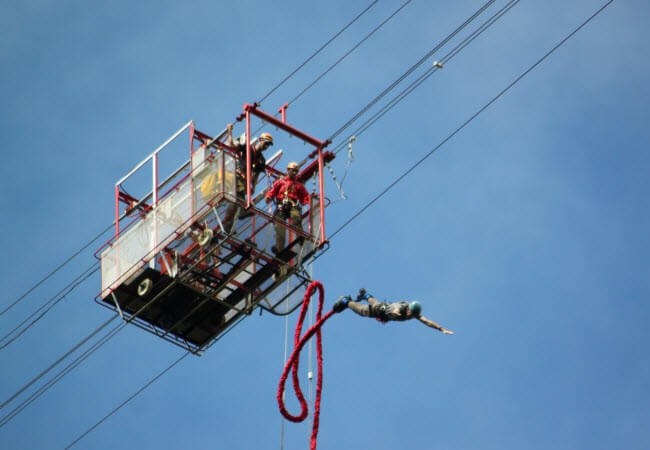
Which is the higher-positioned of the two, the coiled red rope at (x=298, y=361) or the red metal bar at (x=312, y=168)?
the red metal bar at (x=312, y=168)

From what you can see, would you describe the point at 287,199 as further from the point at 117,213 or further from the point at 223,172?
the point at 117,213

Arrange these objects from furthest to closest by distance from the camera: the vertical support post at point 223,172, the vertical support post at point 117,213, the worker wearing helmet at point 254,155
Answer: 1. the vertical support post at point 117,213
2. the worker wearing helmet at point 254,155
3. the vertical support post at point 223,172

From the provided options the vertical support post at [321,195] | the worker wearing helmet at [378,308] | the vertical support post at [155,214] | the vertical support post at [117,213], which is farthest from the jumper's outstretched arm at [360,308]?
the vertical support post at [117,213]

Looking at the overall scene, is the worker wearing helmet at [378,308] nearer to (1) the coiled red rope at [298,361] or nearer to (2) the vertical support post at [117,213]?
(1) the coiled red rope at [298,361]

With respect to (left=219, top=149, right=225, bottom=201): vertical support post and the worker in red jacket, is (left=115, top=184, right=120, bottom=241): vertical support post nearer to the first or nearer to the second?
(left=219, top=149, right=225, bottom=201): vertical support post

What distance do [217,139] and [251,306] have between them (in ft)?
11.6

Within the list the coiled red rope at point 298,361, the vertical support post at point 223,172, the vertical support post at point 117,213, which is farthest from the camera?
the vertical support post at point 117,213

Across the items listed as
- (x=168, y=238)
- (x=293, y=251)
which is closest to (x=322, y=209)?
(x=293, y=251)

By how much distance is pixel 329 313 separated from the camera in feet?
100

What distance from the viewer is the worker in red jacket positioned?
34250 mm

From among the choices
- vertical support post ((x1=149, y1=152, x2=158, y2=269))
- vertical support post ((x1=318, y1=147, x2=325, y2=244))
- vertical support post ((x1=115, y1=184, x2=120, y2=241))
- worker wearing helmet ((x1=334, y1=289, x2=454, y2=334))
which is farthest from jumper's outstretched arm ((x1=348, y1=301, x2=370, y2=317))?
vertical support post ((x1=115, y1=184, x2=120, y2=241))

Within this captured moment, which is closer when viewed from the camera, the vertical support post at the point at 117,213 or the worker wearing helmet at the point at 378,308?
the worker wearing helmet at the point at 378,308

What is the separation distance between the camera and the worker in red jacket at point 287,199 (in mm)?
34250

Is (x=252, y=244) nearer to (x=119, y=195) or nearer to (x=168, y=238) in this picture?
(x=168, y=238)
